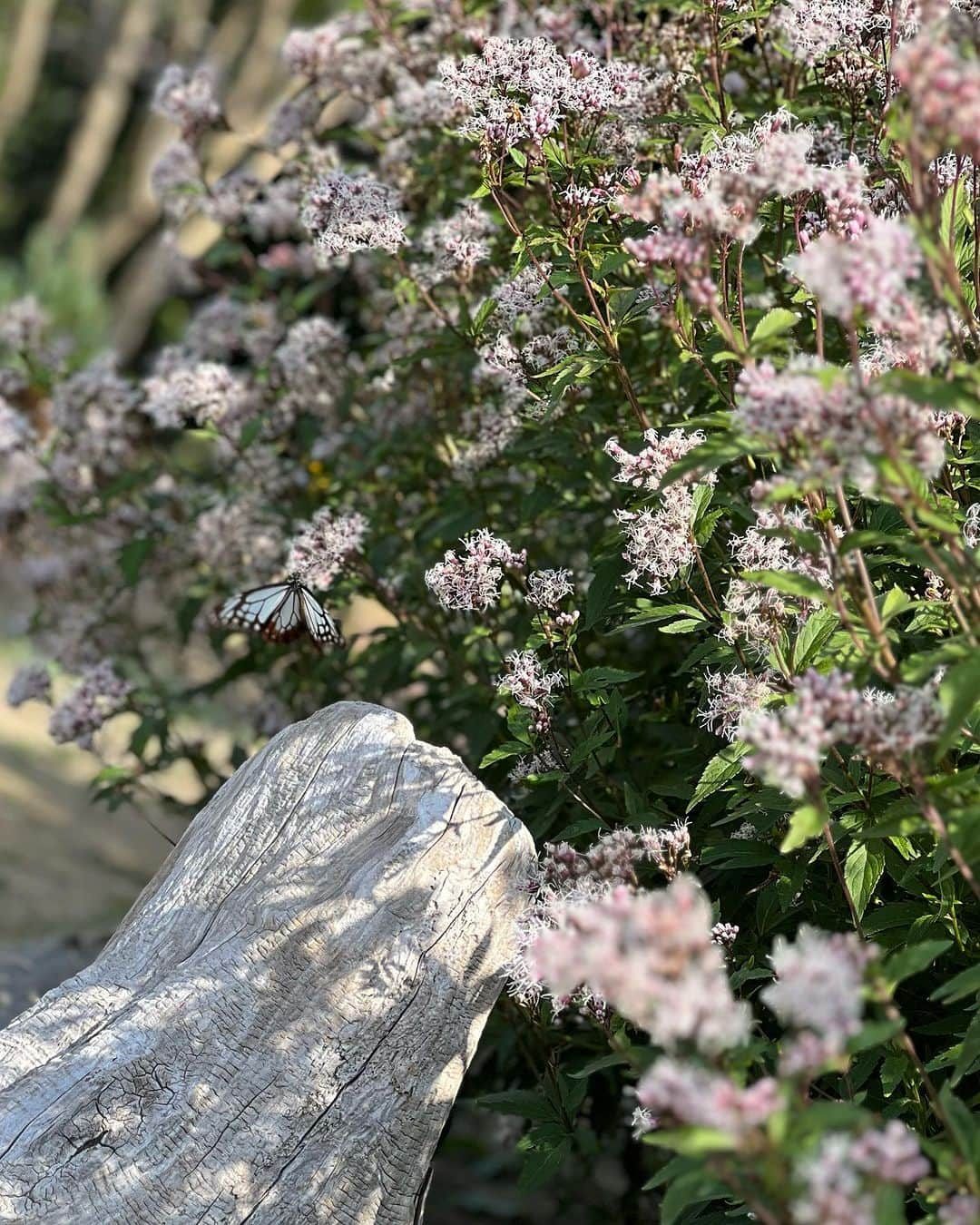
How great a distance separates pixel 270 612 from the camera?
359 centimetres

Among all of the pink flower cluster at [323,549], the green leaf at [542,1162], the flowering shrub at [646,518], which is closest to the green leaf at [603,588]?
the flowering shrub at [646,518]

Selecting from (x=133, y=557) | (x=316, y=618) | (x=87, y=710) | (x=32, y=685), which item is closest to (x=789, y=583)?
(x=316, y=618)

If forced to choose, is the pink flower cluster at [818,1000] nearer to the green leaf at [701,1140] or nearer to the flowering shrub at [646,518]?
the flowering shrub at [646,518]

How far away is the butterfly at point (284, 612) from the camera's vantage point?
139 inches

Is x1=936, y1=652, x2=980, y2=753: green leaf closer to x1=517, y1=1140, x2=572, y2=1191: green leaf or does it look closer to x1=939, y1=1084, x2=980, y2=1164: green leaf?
x1=939, y1=1084, x2=980, y2=1164: green leaf

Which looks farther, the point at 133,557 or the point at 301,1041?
the point at 133,557

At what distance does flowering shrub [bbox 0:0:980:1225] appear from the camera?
173 centimetres

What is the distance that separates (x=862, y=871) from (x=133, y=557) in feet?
8.92

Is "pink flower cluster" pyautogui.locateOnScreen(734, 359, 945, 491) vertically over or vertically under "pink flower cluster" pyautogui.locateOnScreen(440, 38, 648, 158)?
under

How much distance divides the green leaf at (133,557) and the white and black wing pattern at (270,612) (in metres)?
0.77

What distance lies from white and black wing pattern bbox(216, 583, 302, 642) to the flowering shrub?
19cm

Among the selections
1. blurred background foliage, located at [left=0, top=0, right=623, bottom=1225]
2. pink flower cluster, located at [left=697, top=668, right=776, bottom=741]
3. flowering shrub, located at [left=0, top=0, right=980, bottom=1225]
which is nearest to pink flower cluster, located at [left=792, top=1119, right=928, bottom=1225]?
flowering shrub, located at [left=0, top=0, right=980, bottom=1225]

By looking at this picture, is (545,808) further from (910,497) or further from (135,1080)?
(910,497)

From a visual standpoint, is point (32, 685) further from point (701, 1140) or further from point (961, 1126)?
point (701, 1140)
